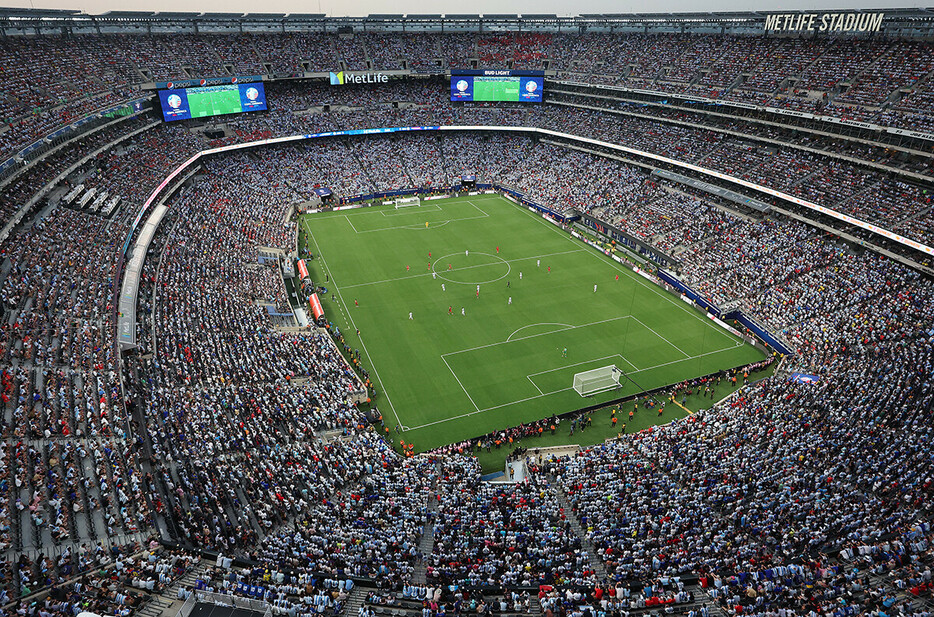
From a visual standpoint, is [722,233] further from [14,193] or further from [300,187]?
[14,193]

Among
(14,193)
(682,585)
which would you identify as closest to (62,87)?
(14,193)

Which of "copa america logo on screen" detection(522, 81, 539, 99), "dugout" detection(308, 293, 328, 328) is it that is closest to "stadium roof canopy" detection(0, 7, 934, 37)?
"copa america logo on screen" detection(522, 81, 539, 99)

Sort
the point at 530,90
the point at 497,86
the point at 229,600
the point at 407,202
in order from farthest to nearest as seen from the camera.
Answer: the point at 497,86
the point at 530,90
the point at 407,202
the point at 229,600

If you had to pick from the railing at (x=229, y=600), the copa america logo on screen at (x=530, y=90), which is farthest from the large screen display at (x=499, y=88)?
the railing at (x=229, y=600)

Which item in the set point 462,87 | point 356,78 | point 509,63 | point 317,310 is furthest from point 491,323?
point 509,63

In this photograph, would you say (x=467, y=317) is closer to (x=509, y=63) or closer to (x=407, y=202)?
(x=407, y=202)

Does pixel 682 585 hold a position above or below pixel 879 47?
below
